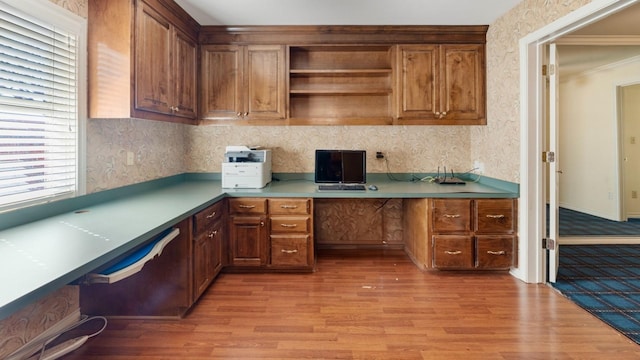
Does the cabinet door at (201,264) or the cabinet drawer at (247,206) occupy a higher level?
the cabinet drawer at (247,206)

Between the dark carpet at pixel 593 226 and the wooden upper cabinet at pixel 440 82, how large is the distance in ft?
7.76

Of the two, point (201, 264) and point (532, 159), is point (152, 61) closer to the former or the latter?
point (201, 264)

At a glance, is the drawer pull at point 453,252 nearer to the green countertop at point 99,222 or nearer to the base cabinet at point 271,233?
the green countertop at point 99,222

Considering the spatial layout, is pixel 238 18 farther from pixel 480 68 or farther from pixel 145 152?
pixel 480 68

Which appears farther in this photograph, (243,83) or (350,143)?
(350,143)

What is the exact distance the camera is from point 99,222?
1772 millimetres

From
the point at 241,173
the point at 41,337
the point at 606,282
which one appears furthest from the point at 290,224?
the point at 606,282

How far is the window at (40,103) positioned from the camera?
5.53 ft

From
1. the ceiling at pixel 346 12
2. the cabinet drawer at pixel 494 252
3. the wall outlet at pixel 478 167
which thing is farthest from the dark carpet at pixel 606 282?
the ceiling at pixel 346 12

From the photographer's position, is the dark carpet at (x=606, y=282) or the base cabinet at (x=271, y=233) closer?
the dark carpet at (x=606, y=282)

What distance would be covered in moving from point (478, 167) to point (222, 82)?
274cm

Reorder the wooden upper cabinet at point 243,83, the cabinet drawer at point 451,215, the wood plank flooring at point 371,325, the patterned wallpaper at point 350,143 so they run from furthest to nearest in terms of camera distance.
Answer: the patterned wallpaper at point 350,143, the wooden upper cabinet at point 243,83, the cabinet drawer at point 451,215, the wood plank flooring at point 371,325

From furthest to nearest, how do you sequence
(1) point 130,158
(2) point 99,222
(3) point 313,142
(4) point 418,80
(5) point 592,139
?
(5) point 592,139 < (3) point 313,142 < (4) point 418,80 < (1) point 130,158 < (2) point 99,222

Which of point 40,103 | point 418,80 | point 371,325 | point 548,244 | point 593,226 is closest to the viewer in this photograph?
point 40,103
